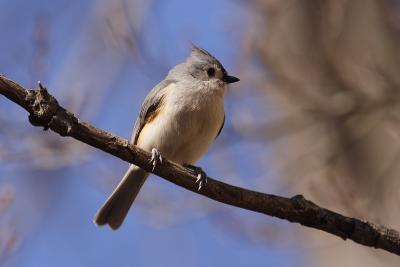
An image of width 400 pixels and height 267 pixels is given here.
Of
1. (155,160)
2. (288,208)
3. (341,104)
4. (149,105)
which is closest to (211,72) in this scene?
(149,105)

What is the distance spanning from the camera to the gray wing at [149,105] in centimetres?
406

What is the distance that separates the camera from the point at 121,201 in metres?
4.23

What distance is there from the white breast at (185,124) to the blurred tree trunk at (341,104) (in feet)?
3.24

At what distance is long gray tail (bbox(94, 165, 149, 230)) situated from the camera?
164 inches

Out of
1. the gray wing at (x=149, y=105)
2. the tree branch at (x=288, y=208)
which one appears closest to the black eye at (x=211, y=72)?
the gray wing at (x=149, y=105)

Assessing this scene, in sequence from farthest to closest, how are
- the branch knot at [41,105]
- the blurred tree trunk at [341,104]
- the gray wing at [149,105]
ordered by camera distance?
1. the blurred tree trunk at [341,104]
2. the gray wing at [149,105]
3. the branch knot at [41,105]

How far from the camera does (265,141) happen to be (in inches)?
188

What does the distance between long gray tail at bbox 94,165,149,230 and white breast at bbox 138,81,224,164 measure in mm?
326

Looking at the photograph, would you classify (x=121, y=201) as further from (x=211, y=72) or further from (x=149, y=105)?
(x=211, y=72)

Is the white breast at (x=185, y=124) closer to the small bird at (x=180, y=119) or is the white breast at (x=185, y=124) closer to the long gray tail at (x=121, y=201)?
the small bird at (x=180, y=119)

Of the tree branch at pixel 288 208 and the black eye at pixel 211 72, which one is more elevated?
the black eye at pixel 211 72

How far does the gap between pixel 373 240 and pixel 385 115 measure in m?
1.37

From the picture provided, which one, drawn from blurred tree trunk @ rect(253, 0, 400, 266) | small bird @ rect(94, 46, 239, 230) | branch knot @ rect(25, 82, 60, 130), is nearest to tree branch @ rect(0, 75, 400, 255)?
small bird @ rect(94, 46, 239, 230)

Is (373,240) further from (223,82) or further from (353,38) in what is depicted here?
(353,38)
